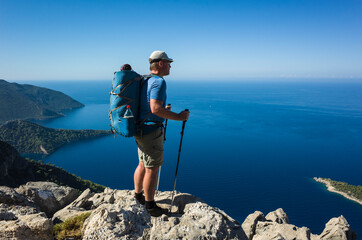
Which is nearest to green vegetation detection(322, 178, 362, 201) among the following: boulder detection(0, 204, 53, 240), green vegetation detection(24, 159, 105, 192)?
green vegetation detection(24, 159, 105, 192)

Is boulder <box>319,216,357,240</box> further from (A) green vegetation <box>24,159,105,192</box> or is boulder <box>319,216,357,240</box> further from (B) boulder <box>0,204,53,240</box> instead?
(A) green vegetation <box>24,159,105,192</box>

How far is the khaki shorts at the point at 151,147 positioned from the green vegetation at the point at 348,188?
71723 millimetres

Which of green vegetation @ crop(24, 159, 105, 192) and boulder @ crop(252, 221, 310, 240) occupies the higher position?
boulder @ crop(252, 221, 310, 240)

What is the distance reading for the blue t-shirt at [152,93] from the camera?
293cm

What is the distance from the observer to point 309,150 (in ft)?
269

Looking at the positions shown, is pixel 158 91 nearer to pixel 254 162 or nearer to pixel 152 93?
pixel 152 93

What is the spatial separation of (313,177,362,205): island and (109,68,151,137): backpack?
2829 inches

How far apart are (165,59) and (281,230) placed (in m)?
4.90

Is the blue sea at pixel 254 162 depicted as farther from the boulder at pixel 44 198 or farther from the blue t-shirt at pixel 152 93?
the blue t-shirt at pixel 152 93

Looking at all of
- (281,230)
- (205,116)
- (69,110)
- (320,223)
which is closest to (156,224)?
(281,230)

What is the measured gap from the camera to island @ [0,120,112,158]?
80.6m

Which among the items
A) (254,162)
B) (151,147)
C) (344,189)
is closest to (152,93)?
(151,147)

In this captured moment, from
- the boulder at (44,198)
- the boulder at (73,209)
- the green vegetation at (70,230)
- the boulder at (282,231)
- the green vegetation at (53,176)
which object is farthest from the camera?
the green vegetation at (53,176)

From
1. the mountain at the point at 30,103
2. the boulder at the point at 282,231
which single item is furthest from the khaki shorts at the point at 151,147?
the mountain at the point at 30,103
